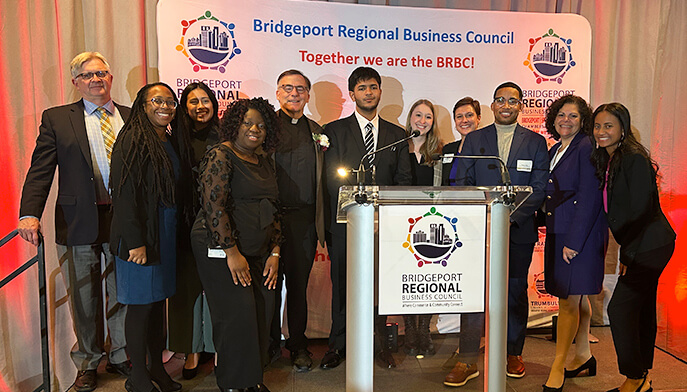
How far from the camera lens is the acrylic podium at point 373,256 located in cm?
193

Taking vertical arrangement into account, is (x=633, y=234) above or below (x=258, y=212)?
below

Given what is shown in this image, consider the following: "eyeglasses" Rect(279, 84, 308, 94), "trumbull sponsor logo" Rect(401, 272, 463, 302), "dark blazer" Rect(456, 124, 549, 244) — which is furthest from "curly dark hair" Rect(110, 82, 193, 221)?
"dark blazer" Rect(456, 124, 549, 244)

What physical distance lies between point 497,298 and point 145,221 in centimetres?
185

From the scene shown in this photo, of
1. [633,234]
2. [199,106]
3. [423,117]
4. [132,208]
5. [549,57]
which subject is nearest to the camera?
[132,208]

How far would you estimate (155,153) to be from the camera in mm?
2711

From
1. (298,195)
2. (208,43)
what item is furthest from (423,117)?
(208,43)

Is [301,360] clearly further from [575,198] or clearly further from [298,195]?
[575,198]

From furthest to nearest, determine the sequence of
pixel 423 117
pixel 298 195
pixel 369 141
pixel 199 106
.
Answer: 1. pixel 423 117
2. pixel 369 141
3. pixel 298 195
4. pixel 199 106

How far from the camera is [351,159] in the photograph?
11.2 feet

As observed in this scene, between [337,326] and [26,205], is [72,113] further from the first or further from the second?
[337,326]

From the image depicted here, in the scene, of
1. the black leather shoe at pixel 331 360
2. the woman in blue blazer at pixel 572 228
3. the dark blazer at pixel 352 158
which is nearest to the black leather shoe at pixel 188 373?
the black leather shoe at pixel 331 360

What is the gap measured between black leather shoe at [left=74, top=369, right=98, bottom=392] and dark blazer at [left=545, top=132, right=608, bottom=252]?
309 centimetres

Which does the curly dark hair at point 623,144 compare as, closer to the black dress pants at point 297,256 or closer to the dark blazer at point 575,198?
the dark blazer at point 575,198

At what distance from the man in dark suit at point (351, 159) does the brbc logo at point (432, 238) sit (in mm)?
1433
